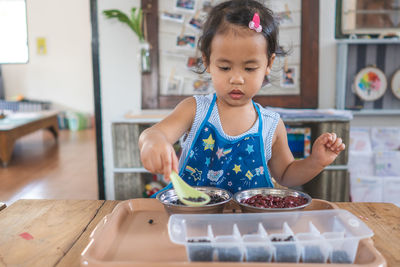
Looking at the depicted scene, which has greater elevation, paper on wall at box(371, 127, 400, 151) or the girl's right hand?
the girl's right hand

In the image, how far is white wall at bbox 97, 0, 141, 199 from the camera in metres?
2.78

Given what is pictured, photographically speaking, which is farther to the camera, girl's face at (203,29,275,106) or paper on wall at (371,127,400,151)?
paper on wall at (371,127,400,151)

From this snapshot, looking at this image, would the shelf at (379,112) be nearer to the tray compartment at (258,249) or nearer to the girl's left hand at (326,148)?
the girl's left hand at (326,148)

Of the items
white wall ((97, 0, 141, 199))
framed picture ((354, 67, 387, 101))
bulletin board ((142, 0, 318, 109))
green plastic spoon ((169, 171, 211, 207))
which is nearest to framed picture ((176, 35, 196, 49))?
bulletin board ((142, 0, 318, 109))

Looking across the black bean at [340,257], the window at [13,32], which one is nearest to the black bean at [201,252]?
the black bean at [340,257]

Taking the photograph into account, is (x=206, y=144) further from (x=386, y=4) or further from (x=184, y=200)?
(x=386, y=4)

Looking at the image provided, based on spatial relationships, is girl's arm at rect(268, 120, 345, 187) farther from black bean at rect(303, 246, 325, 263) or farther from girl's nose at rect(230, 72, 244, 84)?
black bean at rect(303, 246, 325, 263)

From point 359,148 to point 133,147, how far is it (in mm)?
1639

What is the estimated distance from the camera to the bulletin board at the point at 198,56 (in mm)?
2721

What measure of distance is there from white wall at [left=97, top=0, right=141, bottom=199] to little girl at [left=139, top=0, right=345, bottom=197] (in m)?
1.70

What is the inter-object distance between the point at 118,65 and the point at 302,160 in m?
2.04

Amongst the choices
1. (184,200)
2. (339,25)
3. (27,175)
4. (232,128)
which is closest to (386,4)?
(339,25)

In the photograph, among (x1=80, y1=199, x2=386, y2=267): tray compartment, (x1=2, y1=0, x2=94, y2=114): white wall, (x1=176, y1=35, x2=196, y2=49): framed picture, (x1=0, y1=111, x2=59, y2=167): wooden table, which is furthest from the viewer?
(x1=2, y1=0, x2=94, y2=114): white wall

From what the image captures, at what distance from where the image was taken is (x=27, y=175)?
4.04 metres
